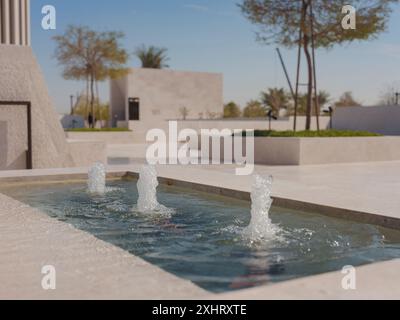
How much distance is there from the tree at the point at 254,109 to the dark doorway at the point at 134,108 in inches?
590

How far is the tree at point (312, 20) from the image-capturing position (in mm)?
14711

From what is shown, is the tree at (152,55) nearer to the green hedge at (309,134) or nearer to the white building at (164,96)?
the white building at (164,96)

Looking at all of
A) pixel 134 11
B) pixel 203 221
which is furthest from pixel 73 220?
pixel 134 11

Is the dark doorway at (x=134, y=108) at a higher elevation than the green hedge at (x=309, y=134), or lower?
higher

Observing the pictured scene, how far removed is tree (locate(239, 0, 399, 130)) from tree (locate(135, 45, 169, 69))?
96.0 feet

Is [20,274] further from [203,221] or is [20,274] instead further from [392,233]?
[392,233]

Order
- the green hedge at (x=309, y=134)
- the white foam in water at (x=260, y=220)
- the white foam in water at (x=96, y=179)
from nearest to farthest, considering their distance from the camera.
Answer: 1. the white foam in water at (x=260, y=220)
2. the white foam in water at (x=96, y=179)
3. the green hedge at (x=309, y=134)

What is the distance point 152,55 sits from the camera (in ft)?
144

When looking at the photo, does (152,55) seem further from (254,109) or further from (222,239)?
(222,239)

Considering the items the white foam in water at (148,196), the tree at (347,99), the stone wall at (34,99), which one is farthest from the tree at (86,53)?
the tree at (347,99)

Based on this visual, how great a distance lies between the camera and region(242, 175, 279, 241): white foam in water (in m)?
5.04

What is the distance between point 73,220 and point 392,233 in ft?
11.1

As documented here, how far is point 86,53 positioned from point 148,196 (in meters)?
22.3

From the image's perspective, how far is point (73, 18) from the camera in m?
28.3
